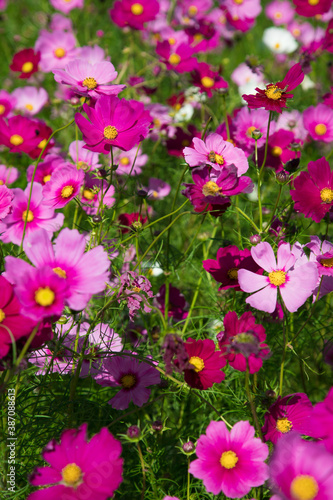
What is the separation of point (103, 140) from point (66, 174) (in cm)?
18

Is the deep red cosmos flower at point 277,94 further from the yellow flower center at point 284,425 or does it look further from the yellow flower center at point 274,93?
the yellow flower center at point 284,425

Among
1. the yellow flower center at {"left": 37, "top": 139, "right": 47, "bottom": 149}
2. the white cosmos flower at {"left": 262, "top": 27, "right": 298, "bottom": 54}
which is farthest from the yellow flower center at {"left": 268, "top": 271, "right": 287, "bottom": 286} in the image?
the white cosmos flower at {"left": 262, "top": 27, "right": 298, "bottom": 54}

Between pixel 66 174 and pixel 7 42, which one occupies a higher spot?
pixel 7 42

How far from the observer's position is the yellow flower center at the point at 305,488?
71cm

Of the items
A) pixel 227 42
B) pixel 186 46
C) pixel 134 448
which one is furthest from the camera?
pixel 227 42

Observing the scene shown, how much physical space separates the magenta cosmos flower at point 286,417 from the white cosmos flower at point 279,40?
98.7 inches

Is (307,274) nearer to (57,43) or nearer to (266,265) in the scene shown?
→ (266,265)

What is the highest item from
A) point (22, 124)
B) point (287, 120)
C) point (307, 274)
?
point (287, 120)

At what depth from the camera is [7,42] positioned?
3004 mm

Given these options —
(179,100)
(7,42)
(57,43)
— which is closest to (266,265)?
(179,100)

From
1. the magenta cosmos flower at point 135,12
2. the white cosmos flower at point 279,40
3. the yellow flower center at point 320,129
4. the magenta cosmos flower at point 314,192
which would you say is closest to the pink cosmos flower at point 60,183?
the magenta cosmos flower at point 314,192

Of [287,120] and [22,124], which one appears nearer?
[22,124]

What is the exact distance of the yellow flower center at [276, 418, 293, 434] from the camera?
3.17 ft

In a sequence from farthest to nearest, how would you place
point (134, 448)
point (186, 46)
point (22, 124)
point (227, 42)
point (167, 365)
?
point (227, 42) < point (186, 46) < point (22, 124) < point (134, 448) < point (167, 365)
